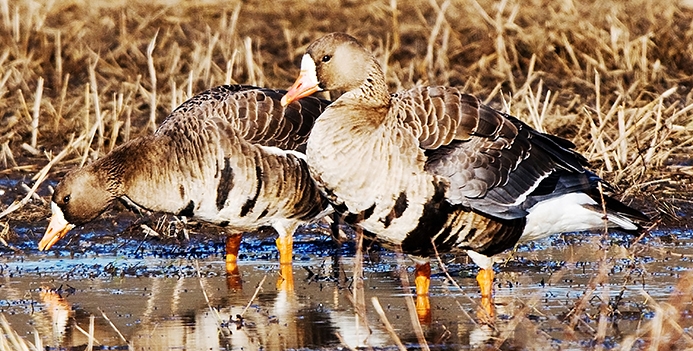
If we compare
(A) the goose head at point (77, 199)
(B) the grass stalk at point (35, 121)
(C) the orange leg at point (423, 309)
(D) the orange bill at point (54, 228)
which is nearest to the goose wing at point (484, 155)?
(C) the orange leg at point (423, 309)

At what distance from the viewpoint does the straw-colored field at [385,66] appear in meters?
10.5

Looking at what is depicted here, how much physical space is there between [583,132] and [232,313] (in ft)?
17.0

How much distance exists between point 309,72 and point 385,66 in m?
5.59

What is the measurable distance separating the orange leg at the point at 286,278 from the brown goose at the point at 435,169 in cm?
94

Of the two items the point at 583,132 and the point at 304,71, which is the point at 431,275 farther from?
the point at 583,132

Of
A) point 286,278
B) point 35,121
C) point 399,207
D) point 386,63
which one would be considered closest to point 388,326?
point 399,207

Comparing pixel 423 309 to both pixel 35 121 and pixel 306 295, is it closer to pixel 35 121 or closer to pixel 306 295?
pixel 306 295

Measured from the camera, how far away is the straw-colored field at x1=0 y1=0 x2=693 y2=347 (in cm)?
1048

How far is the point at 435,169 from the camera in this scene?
706cm

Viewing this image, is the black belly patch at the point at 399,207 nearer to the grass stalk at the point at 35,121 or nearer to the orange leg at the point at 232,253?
the orange leg at the point at 232,253

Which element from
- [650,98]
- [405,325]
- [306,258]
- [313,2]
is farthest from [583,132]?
[313,2]

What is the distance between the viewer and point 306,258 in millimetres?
9312

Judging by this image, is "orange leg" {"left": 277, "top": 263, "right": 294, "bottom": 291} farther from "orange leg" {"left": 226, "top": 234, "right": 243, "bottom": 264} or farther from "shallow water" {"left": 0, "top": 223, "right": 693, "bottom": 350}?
"orange leg" {"left": 226, "top": 234, "right": 243, "bottom": 264}

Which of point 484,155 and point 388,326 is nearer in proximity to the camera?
point 388,326
